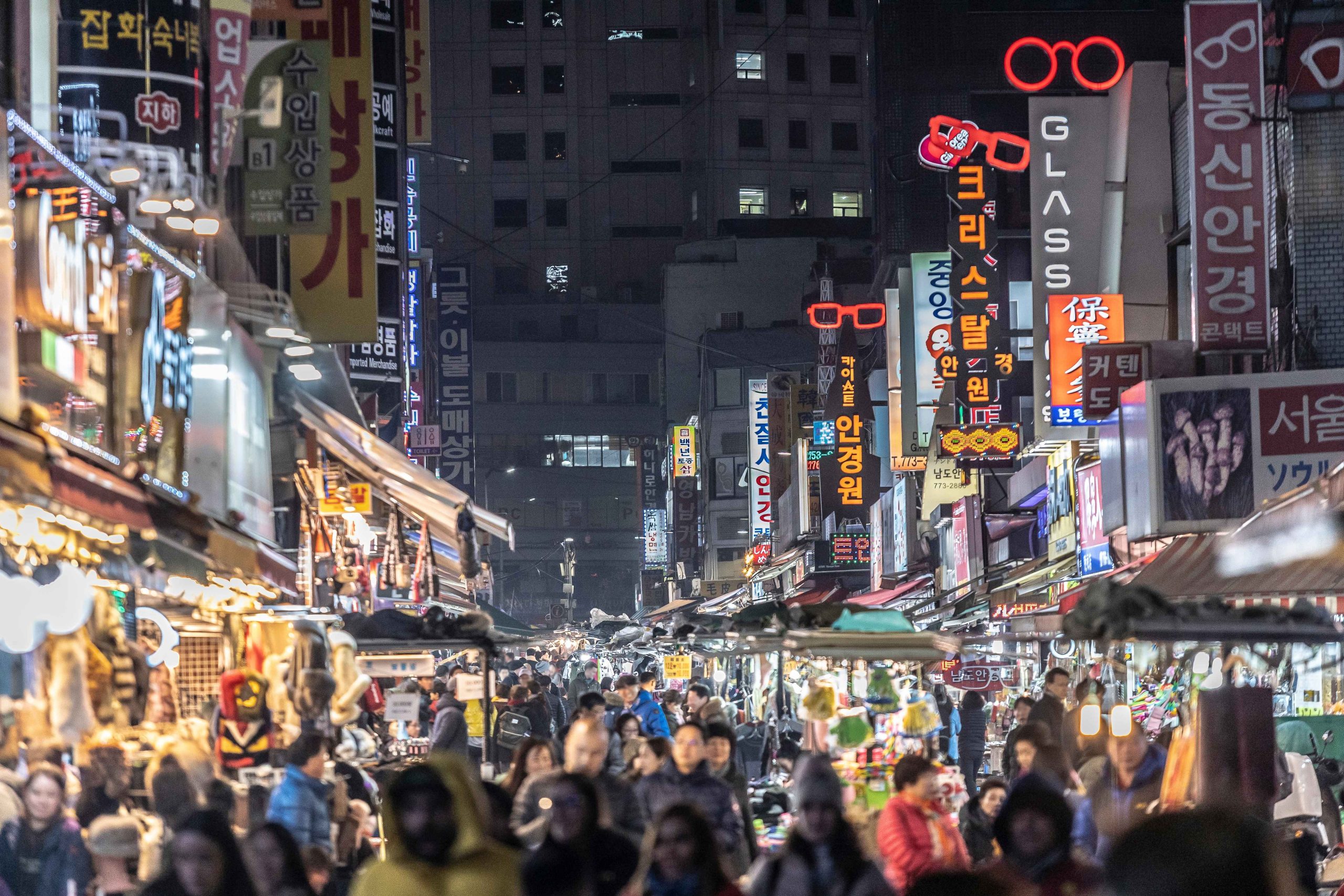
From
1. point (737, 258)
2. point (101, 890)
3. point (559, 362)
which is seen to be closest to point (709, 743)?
point (101, 890)

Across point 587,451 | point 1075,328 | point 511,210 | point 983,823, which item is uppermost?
point 511,210

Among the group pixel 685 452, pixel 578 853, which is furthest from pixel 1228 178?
pixel 685 452

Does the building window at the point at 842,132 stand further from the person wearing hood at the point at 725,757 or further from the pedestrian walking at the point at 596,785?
the pedestrian walking at the point at 596,785

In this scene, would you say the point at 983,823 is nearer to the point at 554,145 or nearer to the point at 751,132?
the point at 751,132

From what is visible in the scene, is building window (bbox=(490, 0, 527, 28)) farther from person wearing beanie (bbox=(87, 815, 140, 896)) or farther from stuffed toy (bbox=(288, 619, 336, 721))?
person wearing beanie (bbox=(87, 815, 140, 896))

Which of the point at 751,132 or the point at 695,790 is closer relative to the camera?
the point at 695,790

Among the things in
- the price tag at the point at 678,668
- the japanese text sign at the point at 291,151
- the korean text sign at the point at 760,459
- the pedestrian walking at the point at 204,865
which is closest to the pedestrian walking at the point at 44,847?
the pedestrian walking at the point at 204,865

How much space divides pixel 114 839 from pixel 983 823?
583 cm

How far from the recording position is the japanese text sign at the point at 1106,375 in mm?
21375

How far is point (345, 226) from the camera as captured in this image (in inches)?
827

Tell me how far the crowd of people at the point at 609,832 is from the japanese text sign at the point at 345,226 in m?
8.45

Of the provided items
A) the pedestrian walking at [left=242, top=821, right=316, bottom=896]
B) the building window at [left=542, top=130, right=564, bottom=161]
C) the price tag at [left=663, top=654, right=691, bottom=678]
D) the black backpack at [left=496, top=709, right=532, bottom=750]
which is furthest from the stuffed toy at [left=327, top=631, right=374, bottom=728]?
the building window at [left=542, top=130, right=564, bottom=161]

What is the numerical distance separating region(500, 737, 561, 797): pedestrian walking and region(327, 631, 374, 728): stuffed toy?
4.29 meters

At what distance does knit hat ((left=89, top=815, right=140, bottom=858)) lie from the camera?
28.2 ft
